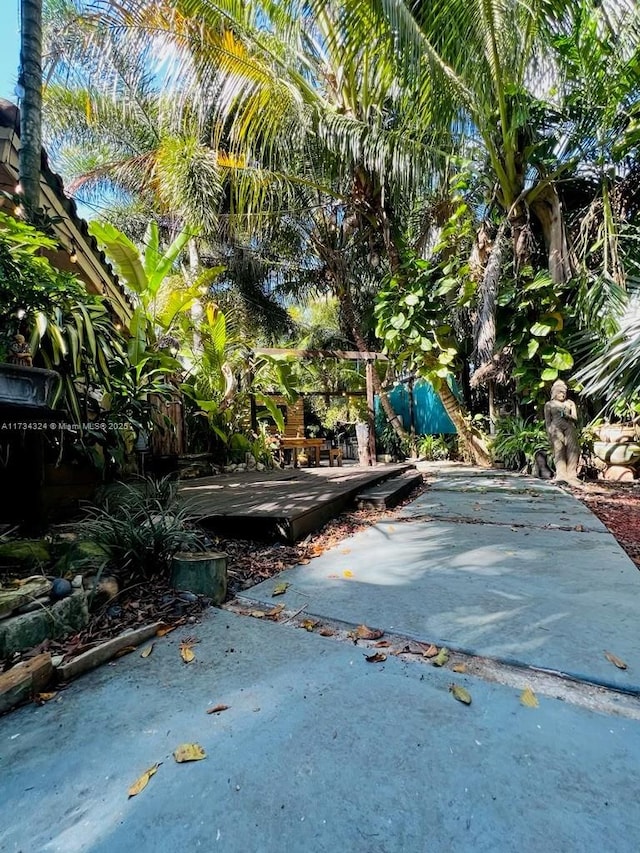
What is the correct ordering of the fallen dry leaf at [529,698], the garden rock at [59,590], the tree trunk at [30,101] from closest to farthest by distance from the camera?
the fallen dry leaf at [529,698], the garden rock at [59,590], the tree trunk at [30,101]

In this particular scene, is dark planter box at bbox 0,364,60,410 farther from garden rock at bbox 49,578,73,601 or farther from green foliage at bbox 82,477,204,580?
green foliage at bbox 82,477,204,580

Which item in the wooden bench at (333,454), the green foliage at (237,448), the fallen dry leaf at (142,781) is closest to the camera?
the fallen dry leaf at (142,781)

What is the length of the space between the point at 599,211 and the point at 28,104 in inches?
282

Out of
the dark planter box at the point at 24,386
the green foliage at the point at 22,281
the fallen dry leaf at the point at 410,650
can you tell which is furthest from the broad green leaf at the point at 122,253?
the fallen dry leaf at the point at 410,650

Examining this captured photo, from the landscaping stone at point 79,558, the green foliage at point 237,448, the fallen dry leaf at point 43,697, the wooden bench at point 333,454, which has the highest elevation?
the green foliage at point 237,448

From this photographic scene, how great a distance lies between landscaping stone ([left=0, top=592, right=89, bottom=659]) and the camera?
158 cm

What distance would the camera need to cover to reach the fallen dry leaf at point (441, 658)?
4.88ft

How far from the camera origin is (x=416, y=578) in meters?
2.33

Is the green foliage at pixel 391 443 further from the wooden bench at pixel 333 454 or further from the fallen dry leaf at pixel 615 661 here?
the fallen dry leaf at pixel 615 661

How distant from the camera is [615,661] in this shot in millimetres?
1427

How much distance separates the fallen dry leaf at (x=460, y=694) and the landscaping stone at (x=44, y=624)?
5.06 feet

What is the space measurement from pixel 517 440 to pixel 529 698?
6.54 metres

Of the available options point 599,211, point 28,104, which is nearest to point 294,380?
point 599,211

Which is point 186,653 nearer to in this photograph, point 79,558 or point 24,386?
point 79,558
